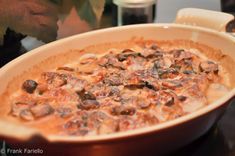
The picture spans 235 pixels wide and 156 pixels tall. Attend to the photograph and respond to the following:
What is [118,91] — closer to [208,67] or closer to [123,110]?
[123,110]

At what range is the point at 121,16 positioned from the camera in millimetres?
1053

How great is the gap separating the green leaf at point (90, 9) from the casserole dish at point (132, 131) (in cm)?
5

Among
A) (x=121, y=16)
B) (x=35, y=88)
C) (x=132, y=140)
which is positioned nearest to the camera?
(x=132, y=140)

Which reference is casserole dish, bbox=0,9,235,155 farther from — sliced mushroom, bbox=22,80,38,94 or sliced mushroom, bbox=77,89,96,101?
sliced mushroom, bbox=77,89,96,101

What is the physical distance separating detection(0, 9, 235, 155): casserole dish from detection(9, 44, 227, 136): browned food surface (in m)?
0.03

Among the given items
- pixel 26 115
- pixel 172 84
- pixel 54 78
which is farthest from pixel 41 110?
pixel 172 84

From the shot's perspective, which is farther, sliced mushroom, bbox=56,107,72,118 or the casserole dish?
sliced mushroom, bbox=56,107,72,118

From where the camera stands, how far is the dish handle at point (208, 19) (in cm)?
86

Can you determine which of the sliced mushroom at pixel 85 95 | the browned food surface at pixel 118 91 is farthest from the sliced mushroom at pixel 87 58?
the sliced mushroom at pixel 85 95

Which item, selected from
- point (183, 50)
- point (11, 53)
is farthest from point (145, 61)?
point (11, 53)

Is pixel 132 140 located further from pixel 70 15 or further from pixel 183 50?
pixel 70 15

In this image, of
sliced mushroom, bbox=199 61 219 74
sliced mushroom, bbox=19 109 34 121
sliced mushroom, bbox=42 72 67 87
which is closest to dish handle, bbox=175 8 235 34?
sliced mushroom, bbox=199 61 219 74

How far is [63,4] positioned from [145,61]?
233 mm

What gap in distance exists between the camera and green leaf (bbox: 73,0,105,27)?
2.92 ft
